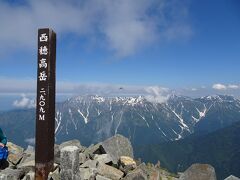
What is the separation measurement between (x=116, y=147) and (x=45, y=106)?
7746 millimetres

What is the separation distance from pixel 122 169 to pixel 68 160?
5.04 metres

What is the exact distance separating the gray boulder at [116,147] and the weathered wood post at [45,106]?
5785 millimetres

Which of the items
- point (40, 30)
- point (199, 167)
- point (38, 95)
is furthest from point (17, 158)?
point (199, 167)

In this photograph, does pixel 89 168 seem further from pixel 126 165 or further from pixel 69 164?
pixel 126 165

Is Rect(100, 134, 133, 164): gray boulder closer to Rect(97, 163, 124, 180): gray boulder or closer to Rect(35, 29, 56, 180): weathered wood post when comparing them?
Rect(97, 163, 124, 180): gray boulder

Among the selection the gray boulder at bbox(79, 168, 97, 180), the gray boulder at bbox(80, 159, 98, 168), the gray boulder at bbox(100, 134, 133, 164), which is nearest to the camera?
the gray boulder at bbox(79, 168, 97, 180)

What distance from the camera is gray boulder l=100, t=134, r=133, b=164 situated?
21266 mm

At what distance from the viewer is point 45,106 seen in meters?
15.7

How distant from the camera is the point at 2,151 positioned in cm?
1652

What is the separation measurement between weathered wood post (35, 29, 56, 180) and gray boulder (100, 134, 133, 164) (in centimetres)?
578

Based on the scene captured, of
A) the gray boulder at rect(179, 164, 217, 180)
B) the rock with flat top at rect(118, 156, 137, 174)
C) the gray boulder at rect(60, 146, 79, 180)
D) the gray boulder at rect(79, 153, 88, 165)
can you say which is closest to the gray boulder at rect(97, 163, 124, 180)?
the rock with flat top at rect(118, 156, 137, 174)

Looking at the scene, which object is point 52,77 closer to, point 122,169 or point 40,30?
point 40,30

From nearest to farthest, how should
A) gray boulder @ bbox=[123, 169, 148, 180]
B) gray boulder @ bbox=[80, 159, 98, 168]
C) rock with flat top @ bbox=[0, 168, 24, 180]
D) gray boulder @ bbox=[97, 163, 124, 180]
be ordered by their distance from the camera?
rock with flat top @ bbox=[0, 168, 24, 180]
gray boulder @ bbox=[123, 169, 148, 180]
gray boulder @ bbox=[97, 163, 124, 180]
gray boulder @ bbox=[80, 159, 98, 168]

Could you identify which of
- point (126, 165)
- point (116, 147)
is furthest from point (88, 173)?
point (116, 147)
